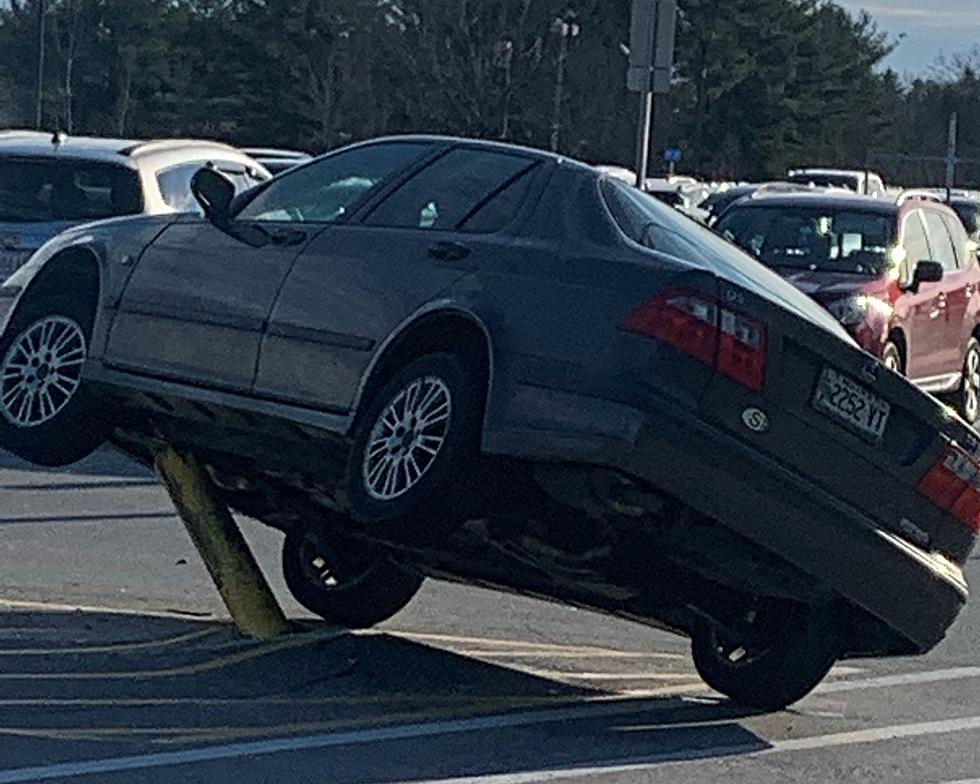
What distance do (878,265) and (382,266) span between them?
946 cm

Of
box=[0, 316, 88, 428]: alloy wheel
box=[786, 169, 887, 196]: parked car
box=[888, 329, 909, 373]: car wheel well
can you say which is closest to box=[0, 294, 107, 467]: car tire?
box=[0, 316, 88, 428]: alloy wheel

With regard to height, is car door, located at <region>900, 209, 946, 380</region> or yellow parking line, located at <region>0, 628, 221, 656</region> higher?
car door, located at <region>900, 209, 946, 380</region>

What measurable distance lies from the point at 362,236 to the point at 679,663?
2.31m

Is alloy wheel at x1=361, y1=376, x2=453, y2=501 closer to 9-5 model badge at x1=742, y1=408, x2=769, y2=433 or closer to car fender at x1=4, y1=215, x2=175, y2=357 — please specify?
9-5 model badge at x1=742, y1=408, x2=769, y2=433

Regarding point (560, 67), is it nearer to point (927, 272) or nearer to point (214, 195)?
point (927, 272)

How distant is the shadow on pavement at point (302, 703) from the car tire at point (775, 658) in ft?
0.42

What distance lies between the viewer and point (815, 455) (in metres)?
7.30

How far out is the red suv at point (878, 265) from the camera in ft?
53.1

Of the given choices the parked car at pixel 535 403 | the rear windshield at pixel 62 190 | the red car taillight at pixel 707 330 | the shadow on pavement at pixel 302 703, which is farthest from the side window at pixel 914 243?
the red car taillight at pixel 707 330

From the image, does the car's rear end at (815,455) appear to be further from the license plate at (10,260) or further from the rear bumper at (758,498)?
the license plate at (10,260)

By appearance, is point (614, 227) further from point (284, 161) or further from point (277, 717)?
point (284, 161)

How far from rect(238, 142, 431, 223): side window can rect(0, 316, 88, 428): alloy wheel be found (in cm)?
89

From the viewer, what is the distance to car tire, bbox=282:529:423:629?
360 inches

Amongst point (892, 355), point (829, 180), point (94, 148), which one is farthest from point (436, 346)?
point (829, 180)
